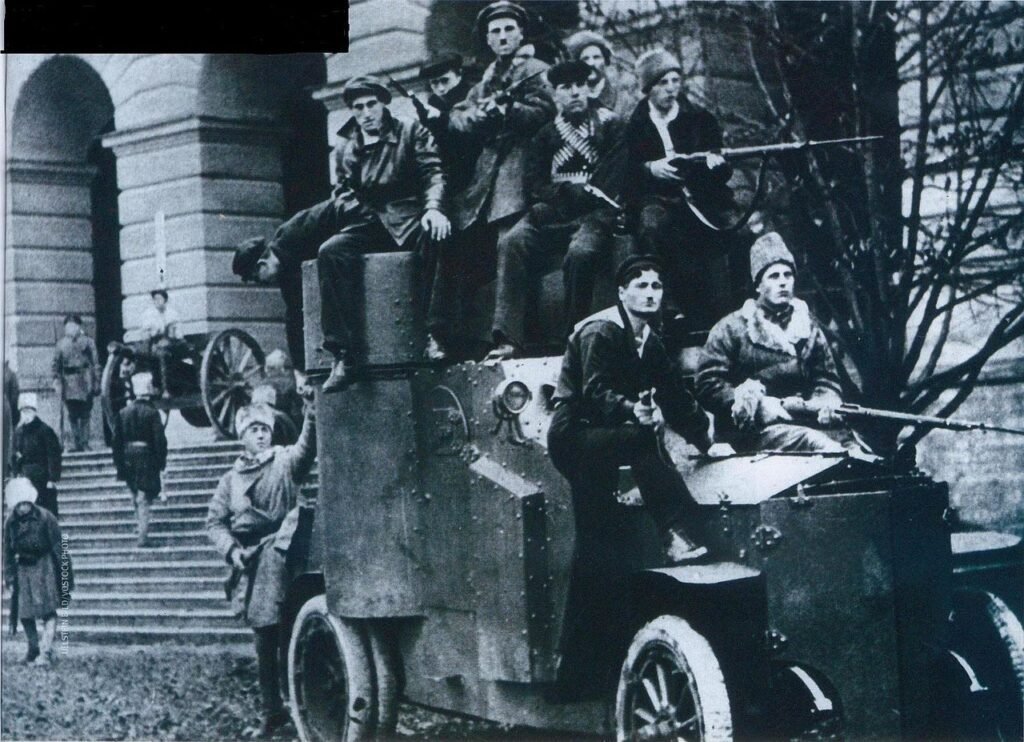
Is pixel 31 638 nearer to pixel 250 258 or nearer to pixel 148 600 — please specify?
pixel 148 600

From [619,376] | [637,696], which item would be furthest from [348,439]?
[637,696]

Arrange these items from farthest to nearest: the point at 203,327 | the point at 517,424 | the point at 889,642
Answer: the point at 203,327 → the point at 517,424 → the point at 889,642

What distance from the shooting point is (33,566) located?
8539mm

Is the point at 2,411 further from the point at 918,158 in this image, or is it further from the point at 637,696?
the point at 918,158

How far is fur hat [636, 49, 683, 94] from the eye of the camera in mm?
7770

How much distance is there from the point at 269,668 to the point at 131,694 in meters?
0.80

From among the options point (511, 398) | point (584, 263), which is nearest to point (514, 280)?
point (584, 263)

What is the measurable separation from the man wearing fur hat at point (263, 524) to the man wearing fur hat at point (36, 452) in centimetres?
98

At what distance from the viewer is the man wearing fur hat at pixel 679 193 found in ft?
24.9

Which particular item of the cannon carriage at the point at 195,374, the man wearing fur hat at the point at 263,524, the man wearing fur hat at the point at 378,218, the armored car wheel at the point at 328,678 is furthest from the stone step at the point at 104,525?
the man wearing fur hat at the point at 378,218

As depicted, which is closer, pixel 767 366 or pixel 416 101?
pixel 767 366

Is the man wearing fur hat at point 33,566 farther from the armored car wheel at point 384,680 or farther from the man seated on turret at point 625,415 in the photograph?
the man seated on turret at point 625,415

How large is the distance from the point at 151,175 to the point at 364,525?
231 cm

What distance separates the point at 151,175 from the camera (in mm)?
8656
